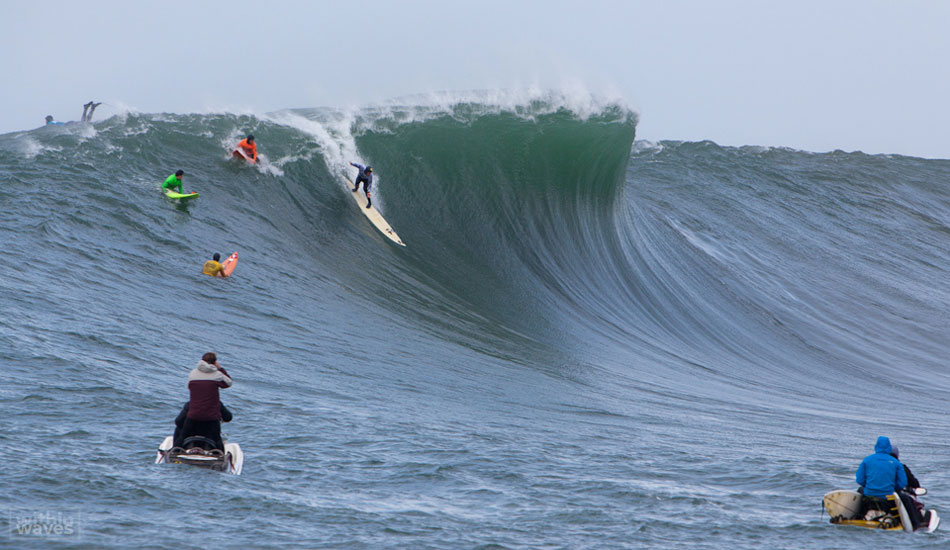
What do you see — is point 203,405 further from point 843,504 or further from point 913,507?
point 913,507

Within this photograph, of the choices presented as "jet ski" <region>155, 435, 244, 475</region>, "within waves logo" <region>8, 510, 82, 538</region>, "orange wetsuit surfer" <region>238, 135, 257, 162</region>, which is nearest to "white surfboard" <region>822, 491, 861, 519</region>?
"jet ski" <region>155, 435, 244, 475</region>

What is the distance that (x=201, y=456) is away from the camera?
8055 mm

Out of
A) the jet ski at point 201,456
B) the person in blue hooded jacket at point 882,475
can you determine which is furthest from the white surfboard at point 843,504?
the jet ski at point 201,456

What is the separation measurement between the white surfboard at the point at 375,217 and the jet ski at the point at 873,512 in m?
12.1

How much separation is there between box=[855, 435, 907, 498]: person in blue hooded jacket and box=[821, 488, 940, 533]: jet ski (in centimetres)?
7

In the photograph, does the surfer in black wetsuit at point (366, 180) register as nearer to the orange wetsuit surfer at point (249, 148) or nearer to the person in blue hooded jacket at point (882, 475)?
the orange wetsuit surfer at point (249, 148)

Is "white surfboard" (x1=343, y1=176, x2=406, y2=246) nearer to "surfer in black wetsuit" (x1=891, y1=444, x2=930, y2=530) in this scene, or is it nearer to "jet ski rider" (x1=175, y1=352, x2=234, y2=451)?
"jet ski rider" (x1=175, y1=352, x2=234, y2=451)

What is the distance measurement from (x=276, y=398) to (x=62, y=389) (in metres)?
2.23

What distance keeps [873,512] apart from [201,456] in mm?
5758

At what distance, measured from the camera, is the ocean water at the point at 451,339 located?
742 cm

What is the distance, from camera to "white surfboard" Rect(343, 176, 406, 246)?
18.9 meters

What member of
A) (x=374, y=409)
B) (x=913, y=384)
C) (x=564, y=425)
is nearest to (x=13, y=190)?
(x=374, y=409)

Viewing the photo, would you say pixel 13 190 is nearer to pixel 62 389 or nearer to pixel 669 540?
pixel 62 389

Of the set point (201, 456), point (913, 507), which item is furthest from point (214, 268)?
point (913, 507)
